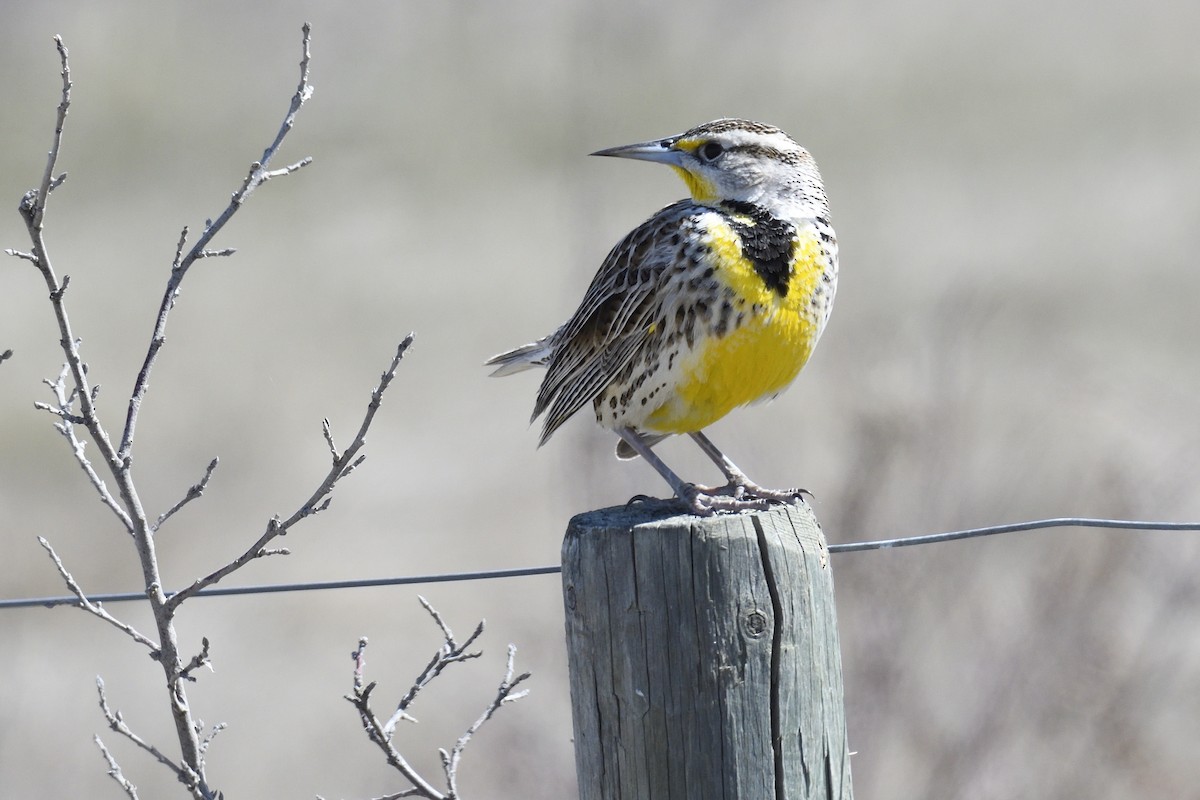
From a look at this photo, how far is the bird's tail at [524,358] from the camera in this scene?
5.14 metres

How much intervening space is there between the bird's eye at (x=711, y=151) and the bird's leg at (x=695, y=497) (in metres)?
0.77

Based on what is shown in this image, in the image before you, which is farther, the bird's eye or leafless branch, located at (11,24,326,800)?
the bird's eye

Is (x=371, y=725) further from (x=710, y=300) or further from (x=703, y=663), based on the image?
(x=710, y=300)

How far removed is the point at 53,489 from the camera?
45.3 ft

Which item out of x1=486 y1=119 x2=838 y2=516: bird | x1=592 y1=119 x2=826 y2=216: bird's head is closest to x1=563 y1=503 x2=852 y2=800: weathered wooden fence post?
x1=486 y1=119 x2=838 y2=516: bird

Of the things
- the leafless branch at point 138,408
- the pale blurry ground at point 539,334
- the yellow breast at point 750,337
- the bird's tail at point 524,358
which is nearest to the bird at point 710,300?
the yellow breast at point 750,337

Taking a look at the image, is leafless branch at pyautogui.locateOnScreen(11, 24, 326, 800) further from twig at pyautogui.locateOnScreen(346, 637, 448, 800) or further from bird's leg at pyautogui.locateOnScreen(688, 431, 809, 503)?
bird's leg at pyautogui.locateOnScreen(688, 431, 809, 503)

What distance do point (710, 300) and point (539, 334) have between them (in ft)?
40.2

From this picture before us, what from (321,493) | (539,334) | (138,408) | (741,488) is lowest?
(321,493)

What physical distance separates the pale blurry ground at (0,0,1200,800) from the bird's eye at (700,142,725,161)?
3660 millimetres

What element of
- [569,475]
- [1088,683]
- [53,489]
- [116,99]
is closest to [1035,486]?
[1088,683]

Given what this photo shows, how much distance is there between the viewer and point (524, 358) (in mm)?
5250

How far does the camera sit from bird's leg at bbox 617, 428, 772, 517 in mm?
3691

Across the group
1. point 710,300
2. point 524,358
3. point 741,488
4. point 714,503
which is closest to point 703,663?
point 714,503
